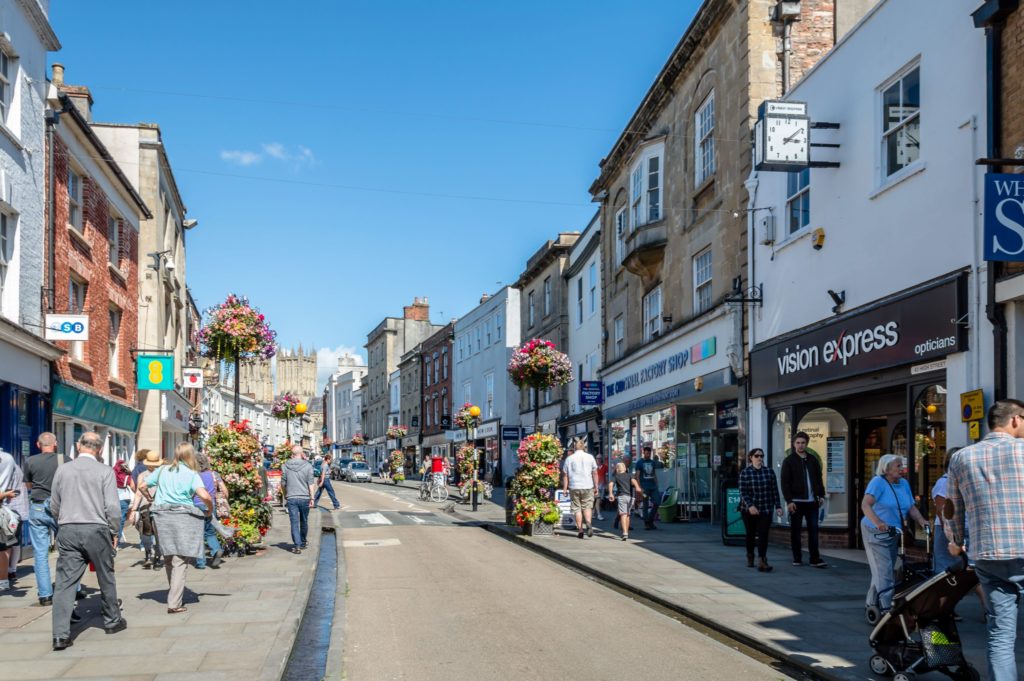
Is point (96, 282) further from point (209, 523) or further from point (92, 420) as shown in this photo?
point (209, 523)

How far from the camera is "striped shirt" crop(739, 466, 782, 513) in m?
13.4

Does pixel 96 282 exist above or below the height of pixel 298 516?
above

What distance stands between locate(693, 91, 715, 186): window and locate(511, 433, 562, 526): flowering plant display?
6.84 metres

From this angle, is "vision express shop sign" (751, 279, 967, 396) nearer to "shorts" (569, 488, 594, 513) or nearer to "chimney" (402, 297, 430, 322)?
"shorts" (569, 488, 594, 513)

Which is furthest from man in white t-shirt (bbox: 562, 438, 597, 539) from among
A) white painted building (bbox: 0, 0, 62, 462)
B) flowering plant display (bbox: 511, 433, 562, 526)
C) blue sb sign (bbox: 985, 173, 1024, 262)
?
white painted building (bbox: 0, 0, 62, 462)

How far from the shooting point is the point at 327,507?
30344 millimetres

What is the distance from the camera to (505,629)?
9.19 meters

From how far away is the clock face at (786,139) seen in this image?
15.0 m

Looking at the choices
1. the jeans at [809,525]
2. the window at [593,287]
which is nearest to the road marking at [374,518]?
the window at [593,287]

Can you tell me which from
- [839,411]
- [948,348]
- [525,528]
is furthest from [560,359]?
[948,348]

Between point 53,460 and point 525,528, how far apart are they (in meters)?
9.88

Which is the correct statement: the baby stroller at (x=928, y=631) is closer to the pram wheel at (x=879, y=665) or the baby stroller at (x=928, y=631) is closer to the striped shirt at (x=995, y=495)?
the pram wheel at (x=879, y=665)

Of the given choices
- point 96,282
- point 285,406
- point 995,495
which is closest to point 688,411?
point 96,282

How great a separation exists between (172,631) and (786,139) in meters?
11.1
